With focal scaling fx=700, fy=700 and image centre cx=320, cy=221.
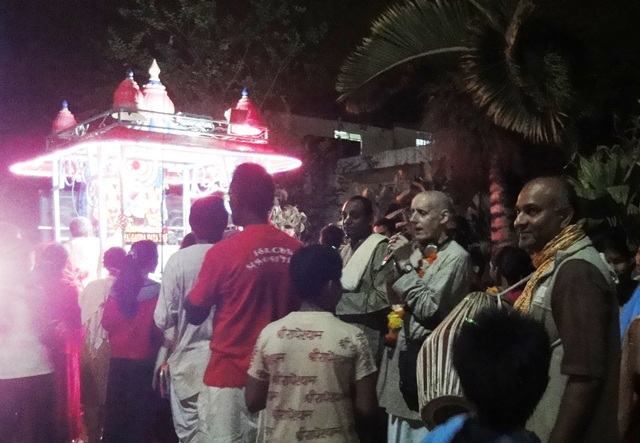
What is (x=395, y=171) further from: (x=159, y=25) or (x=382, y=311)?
(x=382, y=311)

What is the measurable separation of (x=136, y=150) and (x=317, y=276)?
6.99 metres

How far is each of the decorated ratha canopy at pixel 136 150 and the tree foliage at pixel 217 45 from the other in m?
4.60

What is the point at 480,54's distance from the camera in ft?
25.0

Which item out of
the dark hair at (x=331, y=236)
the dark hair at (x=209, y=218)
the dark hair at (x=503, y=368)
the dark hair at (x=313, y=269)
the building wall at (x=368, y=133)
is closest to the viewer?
the dark hair at (x=503, y=368)

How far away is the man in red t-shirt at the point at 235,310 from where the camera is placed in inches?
133

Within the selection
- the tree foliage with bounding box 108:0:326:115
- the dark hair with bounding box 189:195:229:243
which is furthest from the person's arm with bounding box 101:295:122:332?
the tree foliage with bounding box 108:0:326:115

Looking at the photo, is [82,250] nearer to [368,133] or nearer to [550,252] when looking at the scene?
[550,252]

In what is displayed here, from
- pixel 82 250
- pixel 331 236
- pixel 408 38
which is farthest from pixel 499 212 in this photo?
pixel 82 250

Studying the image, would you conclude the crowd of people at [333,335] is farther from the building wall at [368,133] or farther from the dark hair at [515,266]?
the building wall at [368,133]

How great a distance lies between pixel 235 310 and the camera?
11.1 ft

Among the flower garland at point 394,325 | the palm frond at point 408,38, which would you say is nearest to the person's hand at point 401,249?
the flower garland at point 394,325

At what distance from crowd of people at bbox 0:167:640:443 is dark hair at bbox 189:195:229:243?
1 cm

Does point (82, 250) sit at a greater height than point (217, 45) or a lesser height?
lesser

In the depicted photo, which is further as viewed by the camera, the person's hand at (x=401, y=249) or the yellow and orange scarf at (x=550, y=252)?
the person's hand at (x=401, y=249)
